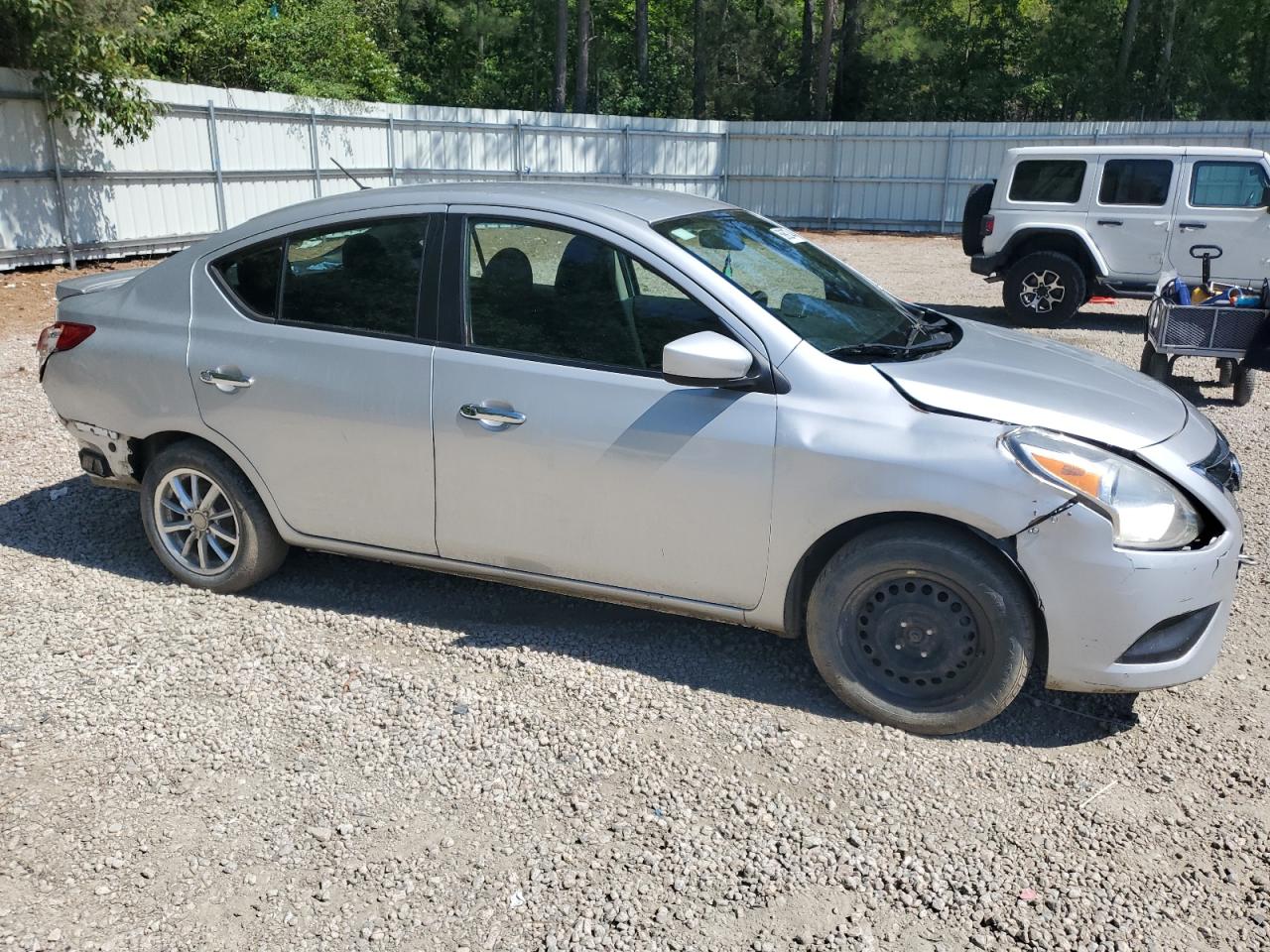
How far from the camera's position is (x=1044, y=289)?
12492mm

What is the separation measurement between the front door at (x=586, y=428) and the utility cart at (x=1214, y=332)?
630cm

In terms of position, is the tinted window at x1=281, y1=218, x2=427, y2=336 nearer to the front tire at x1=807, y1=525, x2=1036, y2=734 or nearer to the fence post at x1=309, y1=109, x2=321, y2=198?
the front tire at x1=807, y1=525, x2=1036, y2=734

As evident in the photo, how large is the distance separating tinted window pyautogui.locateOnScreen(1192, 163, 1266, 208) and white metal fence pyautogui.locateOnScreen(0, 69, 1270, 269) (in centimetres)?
902

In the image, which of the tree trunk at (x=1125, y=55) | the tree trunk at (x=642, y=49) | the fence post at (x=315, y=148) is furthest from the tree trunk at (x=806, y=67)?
the fence post at (x=315, y=148)

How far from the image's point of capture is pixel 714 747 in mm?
3629

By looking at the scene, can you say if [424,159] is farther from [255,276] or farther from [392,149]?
[255,276]

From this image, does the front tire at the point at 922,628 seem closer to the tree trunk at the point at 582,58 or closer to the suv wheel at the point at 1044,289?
the suv wheel at the point at 1044,289

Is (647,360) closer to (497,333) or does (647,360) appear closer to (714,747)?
(497,333)

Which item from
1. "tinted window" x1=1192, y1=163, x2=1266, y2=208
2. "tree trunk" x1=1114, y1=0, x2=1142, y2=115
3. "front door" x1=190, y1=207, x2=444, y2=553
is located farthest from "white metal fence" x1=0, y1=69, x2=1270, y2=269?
"tree trunk" x1=1114, y1=0, x2=1142, y2=115

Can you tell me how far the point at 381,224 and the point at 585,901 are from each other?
2668 mm

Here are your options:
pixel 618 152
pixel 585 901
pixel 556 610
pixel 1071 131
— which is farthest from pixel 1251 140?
pixel 585 901

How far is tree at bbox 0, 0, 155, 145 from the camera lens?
1335 cm

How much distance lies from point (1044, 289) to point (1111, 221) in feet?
3.23

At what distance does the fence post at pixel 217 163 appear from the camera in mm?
16422
